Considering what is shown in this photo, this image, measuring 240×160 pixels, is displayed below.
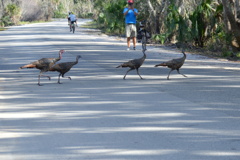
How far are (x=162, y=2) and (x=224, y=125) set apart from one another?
2485cm

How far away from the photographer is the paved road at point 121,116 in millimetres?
6793

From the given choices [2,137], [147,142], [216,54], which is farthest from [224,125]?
[216,54]

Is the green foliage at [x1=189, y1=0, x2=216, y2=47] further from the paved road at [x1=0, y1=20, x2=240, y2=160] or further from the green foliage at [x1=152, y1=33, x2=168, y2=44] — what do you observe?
the paved road at [x1=0, y1=20, x2=240, y2=160]

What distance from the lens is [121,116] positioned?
354 inches

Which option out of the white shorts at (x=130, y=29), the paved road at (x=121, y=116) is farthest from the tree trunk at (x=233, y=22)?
the paved road at (x=121, y=116)

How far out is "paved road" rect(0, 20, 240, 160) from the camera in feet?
22.3

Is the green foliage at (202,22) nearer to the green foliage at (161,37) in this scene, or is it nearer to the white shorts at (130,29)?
the white shorts at (130,29)

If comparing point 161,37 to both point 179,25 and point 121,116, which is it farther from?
point 121,116

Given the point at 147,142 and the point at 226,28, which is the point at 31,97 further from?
the point at 226,28

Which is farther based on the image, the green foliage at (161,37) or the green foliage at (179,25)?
the green foliage at (161,37)

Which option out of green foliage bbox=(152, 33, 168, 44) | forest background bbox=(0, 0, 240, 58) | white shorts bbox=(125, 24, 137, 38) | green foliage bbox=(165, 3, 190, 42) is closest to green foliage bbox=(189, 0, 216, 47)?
forest background bbox=(0, 0, 240, 58)

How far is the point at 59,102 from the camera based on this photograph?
1054 centimetres

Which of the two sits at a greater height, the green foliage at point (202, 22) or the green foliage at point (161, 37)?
the green foliage at point (202, 22)

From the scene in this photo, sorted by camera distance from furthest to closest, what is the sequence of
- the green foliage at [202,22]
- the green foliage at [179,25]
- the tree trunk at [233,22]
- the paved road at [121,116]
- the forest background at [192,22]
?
the green foliage at [179,25] → the green foliage at [202,22] → the forest background at [192,22] → the tree trunk at [233,22] → the paved road at [121,116]
